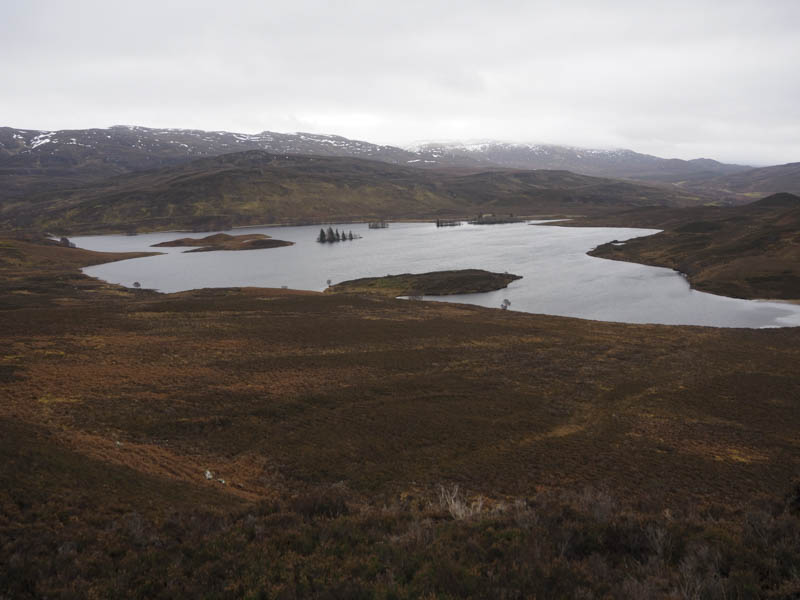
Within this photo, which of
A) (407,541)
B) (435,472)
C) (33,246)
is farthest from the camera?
(33,246)

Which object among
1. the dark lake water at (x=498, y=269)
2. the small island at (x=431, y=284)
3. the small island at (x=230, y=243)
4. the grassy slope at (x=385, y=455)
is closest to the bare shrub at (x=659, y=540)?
the grassy slope at (x=385, y=455)

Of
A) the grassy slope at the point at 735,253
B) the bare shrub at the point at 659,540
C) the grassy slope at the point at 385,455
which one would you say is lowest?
the grassy slope at the point at 385,455

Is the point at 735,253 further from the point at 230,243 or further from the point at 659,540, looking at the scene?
the point at 230,243

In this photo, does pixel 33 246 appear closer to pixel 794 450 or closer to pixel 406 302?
pixel 406 302

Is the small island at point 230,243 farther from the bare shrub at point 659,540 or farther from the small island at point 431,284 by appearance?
the bare shrub at point 659,540

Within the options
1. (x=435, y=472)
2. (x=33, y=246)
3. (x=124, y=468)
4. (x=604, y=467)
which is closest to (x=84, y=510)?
(x=124, y=468)

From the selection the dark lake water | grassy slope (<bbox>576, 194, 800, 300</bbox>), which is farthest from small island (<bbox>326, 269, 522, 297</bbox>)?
grassy slope (<bbox>576, 194, 800, 300</bbox>)
